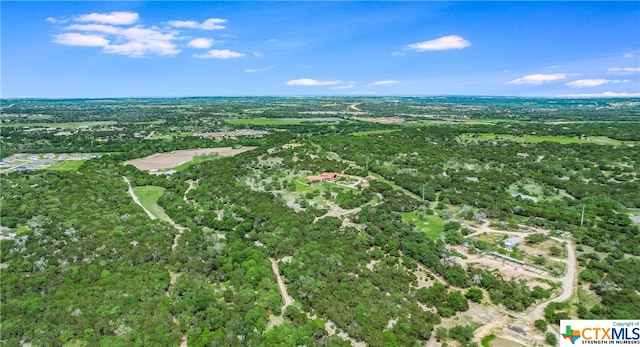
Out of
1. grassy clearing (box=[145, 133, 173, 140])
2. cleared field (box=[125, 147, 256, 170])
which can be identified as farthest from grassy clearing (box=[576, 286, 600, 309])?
grassy clearing (box=[145, 133, 173, 140])

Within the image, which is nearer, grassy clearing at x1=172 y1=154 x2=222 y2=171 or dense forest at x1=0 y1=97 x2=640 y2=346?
dense forest at x1=0 y1=97 x2=640 y2=346

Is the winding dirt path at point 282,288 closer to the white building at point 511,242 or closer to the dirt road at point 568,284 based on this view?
the dirt road at point 568,284

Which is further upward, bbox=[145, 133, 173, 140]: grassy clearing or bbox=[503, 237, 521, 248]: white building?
bbox=[145, 133, 173, 140]: grassy clearing

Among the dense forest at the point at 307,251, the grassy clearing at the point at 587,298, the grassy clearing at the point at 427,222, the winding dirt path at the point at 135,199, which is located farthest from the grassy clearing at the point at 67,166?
the grassy clearing at the point at 587,298

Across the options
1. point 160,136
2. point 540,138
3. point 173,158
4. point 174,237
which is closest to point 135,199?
point 174,237

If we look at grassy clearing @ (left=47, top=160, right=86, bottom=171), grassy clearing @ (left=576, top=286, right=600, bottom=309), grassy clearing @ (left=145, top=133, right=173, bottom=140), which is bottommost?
grassy clearing @ (left=576, top=286, right=600, bottom=309)

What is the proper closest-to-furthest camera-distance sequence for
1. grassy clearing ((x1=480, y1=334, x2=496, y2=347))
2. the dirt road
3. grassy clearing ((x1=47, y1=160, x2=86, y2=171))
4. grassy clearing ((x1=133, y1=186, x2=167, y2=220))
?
grassy clearing ((x1=480, y1=334, x2=496, y2=347)) < the dirt road < grassy clearing ((x1=133, y1=186, x2=167, y2=220)) < grassy clearing ((x1=47, y1=160, x2=86, y2=171))

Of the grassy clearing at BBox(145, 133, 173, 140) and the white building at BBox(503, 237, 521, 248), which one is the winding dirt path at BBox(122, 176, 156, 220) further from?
the grassy clearing at BBox(145, 133, 173, 140)
